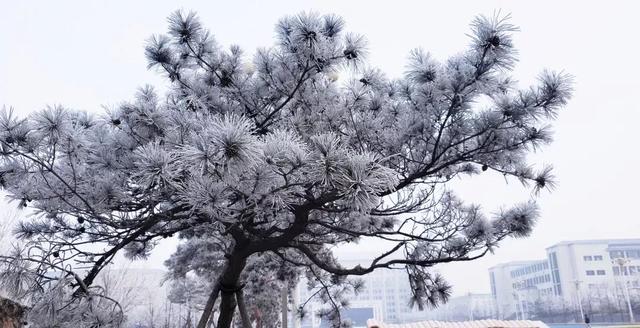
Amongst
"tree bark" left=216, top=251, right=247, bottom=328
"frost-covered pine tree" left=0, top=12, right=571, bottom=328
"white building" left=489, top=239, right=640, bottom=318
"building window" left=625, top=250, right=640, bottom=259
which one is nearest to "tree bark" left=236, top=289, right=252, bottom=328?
"tree bark" left=216, top=251, right=247, bottom=328

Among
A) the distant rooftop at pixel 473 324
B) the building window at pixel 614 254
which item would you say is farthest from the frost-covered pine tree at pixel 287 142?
the building window at pixel 614 254

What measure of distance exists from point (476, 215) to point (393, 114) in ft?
3.49

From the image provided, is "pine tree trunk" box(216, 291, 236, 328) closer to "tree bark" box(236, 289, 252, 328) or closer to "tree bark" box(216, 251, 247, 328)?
"tree bark" box(216, 251, 247, 328)

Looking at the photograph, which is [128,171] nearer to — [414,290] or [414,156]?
[414,156]

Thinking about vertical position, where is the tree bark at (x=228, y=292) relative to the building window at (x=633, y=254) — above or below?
below

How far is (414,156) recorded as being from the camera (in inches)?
106

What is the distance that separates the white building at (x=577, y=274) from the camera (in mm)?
29688

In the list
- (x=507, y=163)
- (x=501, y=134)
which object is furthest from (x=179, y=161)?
(x=507, y=163)

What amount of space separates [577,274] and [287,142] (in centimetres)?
3659

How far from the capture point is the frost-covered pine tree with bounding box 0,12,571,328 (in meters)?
1.79

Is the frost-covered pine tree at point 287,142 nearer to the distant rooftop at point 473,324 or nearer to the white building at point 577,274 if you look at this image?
the distant rooftop at point 473,324

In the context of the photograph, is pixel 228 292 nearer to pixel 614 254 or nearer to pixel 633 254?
pixel 614 254

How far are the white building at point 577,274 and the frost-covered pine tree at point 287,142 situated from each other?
29.5 metres

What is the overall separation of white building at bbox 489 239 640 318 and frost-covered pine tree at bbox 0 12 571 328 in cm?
2953
